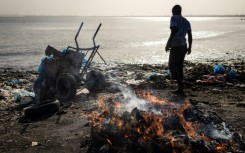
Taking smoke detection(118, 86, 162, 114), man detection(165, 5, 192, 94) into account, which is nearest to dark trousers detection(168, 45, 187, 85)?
man detection(165, 5, 192, 94)

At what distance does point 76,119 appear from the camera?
298 inches

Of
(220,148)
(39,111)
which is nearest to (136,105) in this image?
(220,148)

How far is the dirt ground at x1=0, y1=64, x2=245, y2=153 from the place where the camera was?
603cm

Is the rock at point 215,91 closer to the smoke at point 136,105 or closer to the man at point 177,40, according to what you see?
the man at point 177,40

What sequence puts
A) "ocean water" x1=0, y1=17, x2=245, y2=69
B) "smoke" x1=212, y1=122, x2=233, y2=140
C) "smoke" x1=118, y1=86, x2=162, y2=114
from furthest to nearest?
"ocean water" x1=0, y1=17, x2=245, y2=69
"smoke" x1=118, y1=86, x2=162, y2=114
"smoke" x1=212, y1=122, x2=233, y2=140

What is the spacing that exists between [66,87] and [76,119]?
7.54 ft

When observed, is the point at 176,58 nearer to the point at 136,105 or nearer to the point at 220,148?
the point at 136,105

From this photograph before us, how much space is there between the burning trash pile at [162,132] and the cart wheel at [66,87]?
3702 millimetres

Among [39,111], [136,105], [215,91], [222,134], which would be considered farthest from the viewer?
[215,91]

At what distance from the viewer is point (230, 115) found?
734 cm

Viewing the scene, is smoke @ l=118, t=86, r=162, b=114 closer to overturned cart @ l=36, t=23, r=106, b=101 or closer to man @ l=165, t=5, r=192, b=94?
man @ l=165, t=5, r=192, b=94

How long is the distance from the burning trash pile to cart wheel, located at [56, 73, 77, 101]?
3.70 metres

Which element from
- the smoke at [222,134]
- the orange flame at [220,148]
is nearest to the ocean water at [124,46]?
the smoke at [222,134]

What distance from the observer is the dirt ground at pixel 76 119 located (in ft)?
19.8
